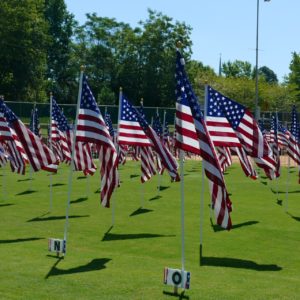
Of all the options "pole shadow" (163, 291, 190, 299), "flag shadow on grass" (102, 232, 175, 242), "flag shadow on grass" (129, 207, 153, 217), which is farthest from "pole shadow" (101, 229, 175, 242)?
"pole shadow" (163, 291, 190, 299)

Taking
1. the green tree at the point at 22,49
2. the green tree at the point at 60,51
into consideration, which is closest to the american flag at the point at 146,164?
the green tree at the point at 22,49

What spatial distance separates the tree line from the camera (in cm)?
6731

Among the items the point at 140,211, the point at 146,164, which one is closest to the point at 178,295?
the point at 140,211

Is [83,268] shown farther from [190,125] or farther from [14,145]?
[14,145]

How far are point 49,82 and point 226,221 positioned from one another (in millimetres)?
71419

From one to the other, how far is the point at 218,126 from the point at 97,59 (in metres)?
69.4

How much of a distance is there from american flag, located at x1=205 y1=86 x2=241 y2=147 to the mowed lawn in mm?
2422

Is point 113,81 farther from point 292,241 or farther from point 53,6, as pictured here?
point 292,241

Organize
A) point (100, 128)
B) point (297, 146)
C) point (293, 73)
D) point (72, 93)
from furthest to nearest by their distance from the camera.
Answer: point (293, 73), point (72, 93), point (297, 146), point (100, 128)

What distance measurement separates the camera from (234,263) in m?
12.9

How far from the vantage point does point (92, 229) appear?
1672 centimetres

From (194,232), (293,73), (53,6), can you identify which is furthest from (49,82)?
(194,232)

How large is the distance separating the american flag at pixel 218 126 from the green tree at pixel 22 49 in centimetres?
5455

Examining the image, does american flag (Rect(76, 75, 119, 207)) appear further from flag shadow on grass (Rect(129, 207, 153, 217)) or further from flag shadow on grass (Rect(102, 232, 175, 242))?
flag shadow on grass (Rect(129, 207, 153, 217))
